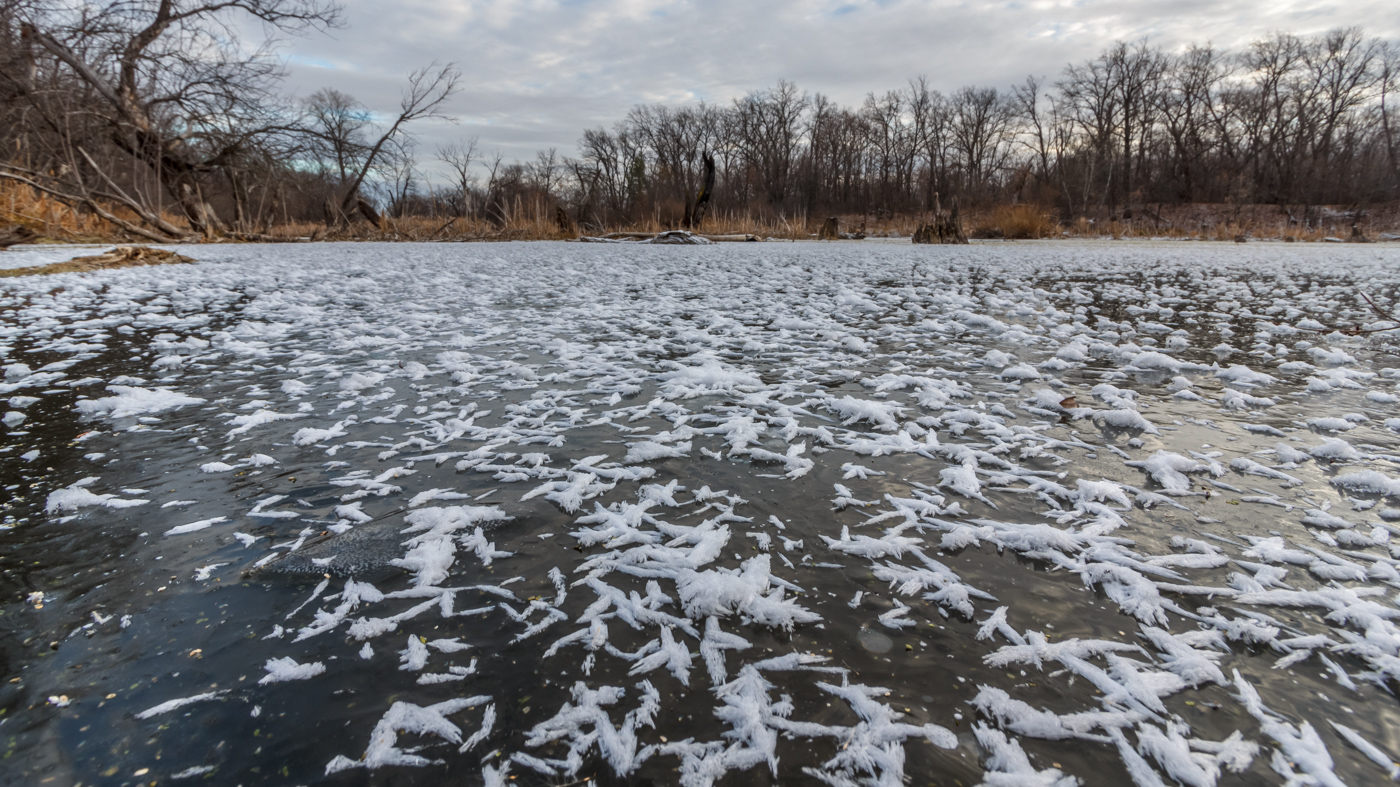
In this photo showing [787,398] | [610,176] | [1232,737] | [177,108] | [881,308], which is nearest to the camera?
[1232,737]

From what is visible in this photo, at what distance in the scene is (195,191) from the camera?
56.9 ft

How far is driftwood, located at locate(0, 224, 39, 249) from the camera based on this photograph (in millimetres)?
11438

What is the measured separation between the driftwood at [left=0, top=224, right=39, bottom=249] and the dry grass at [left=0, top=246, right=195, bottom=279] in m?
2.58

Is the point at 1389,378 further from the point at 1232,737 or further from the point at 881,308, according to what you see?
the point at 1232,737

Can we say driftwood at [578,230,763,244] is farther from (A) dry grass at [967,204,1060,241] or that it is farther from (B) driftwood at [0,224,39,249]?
(B) driftwood at [0,224,39,249]

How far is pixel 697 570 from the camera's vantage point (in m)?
1.75

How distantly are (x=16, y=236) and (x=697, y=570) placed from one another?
691 inches

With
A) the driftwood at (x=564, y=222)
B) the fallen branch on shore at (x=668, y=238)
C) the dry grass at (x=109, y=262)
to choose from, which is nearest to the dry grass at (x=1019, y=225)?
the fallen branch on shore at (x=668, y=238)

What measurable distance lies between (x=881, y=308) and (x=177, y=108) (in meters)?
19.2

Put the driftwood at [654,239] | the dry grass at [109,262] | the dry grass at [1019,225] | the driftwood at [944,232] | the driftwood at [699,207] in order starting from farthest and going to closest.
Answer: the driftwood at [699,207], the dry grass at [1019,225], the driftwood at [654,239], the driftwood at [944,232], the dry grass at [109,262]

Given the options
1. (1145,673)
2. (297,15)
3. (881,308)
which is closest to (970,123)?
(297,15)

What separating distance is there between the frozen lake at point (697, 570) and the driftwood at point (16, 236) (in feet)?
38.7

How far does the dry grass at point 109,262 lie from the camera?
8539 mm

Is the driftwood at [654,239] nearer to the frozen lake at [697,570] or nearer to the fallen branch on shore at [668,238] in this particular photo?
the fallen branch on shore at [668,238]
